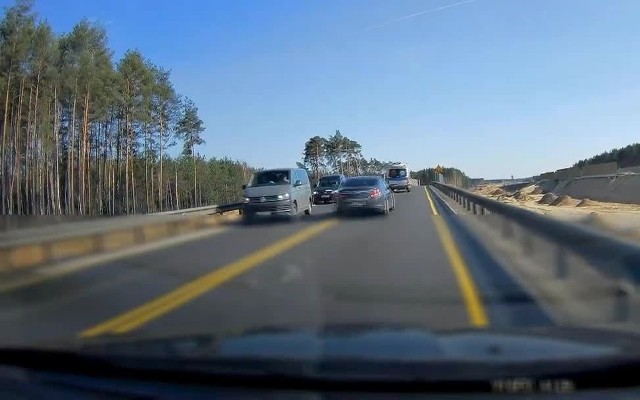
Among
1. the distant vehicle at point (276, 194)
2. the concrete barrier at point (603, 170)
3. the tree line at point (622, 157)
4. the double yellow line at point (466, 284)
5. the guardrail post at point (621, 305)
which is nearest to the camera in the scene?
the guardrail post at point (621, 305)

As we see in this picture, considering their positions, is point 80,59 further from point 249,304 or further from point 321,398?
point 321,398

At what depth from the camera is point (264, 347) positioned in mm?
4340

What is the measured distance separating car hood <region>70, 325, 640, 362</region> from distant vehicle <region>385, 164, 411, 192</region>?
183ft

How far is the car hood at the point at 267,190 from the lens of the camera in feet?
82.8

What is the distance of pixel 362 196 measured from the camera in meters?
25.2

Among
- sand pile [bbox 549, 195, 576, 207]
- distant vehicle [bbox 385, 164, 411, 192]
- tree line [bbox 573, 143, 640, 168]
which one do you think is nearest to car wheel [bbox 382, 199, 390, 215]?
sand pile [bbox 549, 195, 576, 207]

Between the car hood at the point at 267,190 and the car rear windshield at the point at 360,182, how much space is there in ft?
8.48

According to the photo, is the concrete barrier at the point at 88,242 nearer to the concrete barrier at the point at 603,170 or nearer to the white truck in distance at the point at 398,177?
the concrete barrier at the point at 603,170

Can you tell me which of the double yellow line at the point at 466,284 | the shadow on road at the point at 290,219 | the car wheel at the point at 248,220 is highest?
the car wheel at the point at 248,220

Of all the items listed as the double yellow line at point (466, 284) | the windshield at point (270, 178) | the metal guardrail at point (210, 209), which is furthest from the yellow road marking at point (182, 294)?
the windshield at point (270, 178)

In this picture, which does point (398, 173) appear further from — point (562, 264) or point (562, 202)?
point (562, 264)

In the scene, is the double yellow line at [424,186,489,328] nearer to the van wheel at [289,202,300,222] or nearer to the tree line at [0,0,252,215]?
the van wheel at [289,202,300,222]

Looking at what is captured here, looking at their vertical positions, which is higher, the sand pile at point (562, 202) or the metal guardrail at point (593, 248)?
the metal guardrail at point (593, 248)

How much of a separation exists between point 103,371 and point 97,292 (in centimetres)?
627
